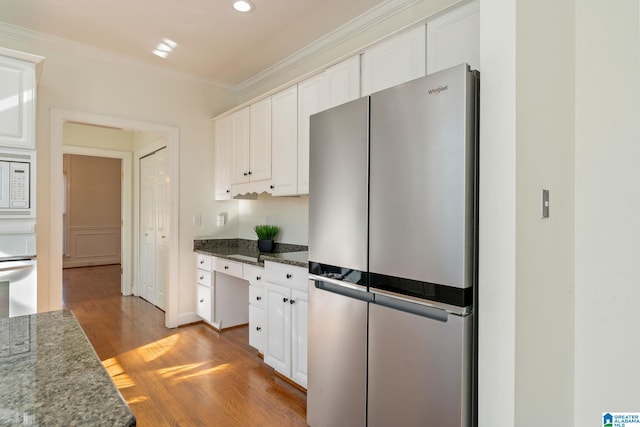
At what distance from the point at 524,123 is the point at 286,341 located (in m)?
1.96

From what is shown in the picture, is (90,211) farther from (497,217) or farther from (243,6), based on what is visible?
(497,217)

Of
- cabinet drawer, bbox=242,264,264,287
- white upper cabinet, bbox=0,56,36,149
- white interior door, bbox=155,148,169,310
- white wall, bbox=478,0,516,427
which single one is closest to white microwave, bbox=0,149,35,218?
white upper cabinet, bbox=0,56,36,149

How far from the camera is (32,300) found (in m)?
2.37

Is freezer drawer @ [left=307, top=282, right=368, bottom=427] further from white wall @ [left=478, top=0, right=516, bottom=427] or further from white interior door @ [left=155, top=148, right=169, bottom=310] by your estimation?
white interior door @ [left=155, top=148, right=169, bottom=310]

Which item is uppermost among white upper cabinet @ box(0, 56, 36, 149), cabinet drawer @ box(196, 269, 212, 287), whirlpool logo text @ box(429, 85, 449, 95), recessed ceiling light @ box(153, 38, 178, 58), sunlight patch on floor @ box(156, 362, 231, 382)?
recessed ceiling light @ box(153, 38, 178, 58)

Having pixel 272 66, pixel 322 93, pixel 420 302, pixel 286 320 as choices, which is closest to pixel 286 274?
pixel 286 320

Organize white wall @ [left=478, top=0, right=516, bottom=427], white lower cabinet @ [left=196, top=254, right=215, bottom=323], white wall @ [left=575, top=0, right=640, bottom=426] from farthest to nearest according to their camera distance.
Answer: white lower cabinet @ [left=196, top=254, right=215, bottom=323], white wall @ [left=575, top=0, right=640, bottom=426], white wall @ [left=478, top=0, right=516, bottom=427]

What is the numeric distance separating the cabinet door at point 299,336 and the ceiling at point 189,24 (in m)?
2.06

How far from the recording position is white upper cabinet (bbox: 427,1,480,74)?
1871mm

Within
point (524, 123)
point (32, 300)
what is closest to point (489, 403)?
point (524, 123)

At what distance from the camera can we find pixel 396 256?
1.50 metres

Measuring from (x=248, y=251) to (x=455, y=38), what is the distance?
267 centimetres

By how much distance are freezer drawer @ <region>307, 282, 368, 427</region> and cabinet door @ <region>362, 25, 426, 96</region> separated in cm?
131

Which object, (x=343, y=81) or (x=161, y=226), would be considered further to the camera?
(x=161, y=226)
